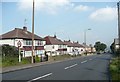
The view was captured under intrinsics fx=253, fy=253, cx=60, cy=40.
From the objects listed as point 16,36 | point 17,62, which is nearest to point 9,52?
point 17,62

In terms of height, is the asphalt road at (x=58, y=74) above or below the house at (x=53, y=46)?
below

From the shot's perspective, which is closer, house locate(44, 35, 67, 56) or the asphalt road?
the asphalt road

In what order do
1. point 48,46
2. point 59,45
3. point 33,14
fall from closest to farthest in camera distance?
point 33,14 → point 48,46 → point 59,45

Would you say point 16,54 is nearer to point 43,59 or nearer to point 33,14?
point 43,59

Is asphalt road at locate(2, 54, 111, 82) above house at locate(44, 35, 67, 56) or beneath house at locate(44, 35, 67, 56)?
beneath

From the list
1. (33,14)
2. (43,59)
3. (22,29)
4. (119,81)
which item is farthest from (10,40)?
(119,81)

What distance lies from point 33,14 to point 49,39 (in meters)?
58.9

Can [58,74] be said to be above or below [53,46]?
below

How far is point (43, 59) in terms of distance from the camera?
43188mm

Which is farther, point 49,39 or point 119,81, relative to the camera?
point 49,39

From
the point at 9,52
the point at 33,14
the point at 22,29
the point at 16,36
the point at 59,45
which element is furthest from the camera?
the point at 59,45

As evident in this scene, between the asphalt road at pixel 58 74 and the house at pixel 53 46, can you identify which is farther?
the house at pixel 53 46

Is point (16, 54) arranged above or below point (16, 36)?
below

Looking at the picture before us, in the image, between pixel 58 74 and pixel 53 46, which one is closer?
pixel 58 74
